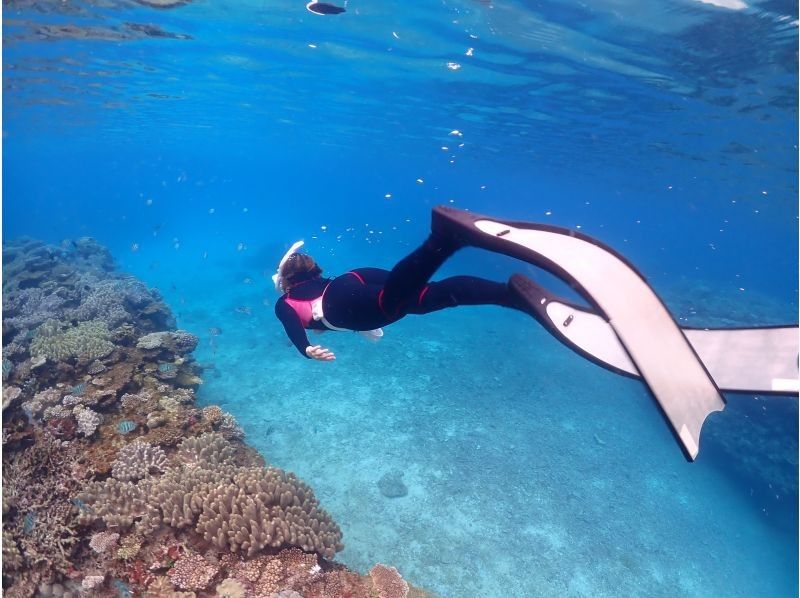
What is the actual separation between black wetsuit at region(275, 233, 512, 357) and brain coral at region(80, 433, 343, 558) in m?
2.08

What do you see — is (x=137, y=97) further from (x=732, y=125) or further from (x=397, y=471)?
(x=732, y=125)

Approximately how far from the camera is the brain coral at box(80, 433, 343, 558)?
5.37 m

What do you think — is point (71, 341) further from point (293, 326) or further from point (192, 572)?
point (293, 326)

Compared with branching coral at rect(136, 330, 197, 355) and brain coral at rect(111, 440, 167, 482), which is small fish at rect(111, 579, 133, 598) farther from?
branching coral at rect(136, 330, 197, 355)

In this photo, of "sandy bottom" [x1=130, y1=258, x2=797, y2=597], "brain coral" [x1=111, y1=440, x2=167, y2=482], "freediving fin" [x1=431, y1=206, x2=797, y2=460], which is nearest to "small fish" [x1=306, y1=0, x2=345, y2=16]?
"sandy bottom" [x1=130, y1=258, x2=797, y2=597]

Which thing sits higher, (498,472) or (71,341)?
(71,341)

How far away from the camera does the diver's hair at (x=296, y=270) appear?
6281 mm

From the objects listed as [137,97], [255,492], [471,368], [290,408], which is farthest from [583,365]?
[137,97]

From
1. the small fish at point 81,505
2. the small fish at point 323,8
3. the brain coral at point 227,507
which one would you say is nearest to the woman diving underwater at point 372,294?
the brain coral at point 227,507

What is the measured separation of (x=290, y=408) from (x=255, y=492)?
22.3ft

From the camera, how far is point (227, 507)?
18.4 feet

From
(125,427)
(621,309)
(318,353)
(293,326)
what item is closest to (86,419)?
(125,427)

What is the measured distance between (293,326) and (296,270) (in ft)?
3.27

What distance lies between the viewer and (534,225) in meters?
4.14
